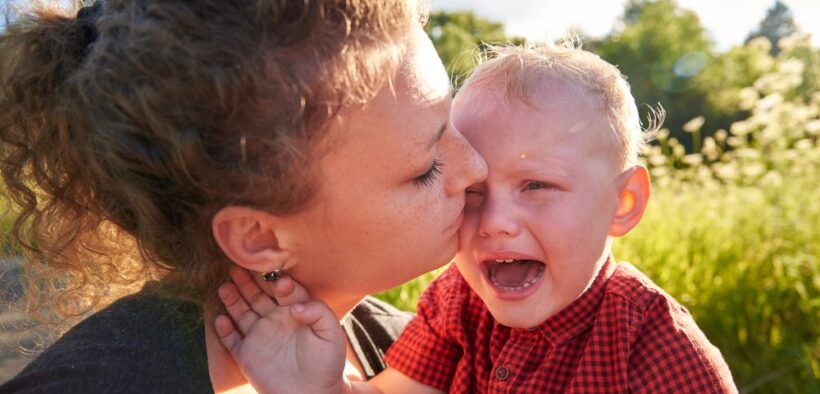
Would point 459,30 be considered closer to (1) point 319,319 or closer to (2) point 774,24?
(2) point 774,24

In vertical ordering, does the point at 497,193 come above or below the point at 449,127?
below

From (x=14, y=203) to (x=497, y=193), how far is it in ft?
3.80

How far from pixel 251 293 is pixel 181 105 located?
20.8 inches

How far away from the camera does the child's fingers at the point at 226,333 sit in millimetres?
1874

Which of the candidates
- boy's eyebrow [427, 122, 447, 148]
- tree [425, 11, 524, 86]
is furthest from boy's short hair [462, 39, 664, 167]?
tree [425, 11, 524, 86]

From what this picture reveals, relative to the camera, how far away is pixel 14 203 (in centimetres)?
201

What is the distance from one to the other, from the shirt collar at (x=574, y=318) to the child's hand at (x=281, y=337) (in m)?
0.55

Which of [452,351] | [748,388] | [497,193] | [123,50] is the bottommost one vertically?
[748,388]

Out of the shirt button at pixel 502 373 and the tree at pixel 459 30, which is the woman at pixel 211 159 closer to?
the shirt button at pixel 502 373

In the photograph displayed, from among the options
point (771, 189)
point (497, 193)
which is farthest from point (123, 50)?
point (771, 189)

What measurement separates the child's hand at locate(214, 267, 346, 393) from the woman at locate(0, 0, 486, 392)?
4 cm

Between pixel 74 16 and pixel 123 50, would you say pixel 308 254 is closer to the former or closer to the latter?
pixel 123 50

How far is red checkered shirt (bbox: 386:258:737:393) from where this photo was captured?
1907 millimetres

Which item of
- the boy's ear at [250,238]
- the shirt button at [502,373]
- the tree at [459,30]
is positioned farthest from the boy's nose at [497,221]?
the tree at [459,30]
